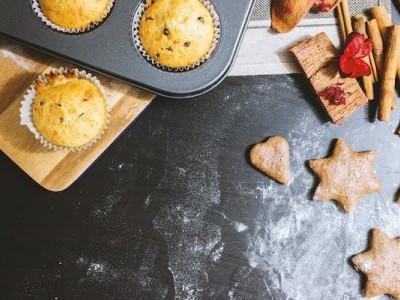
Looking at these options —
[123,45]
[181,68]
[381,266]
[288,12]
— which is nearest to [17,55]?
[123,45]

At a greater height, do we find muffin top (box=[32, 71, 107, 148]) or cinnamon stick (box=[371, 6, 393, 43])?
cinnamon stick (box=[371, 6, 393, 43])

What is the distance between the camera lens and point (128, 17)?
2.32 meters

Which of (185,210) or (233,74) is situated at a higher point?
(233,74)

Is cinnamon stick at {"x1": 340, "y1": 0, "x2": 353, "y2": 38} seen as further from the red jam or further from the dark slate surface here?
the dark slate surface

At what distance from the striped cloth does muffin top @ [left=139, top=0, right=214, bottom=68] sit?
1.22 feet

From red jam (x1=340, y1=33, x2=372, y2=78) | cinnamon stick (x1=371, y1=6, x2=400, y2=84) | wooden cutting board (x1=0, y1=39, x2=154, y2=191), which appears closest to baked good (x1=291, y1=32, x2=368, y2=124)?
red jam (x1=340, y1=33, x2=372, y2=78)

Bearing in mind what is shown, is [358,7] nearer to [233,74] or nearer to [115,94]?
[233,74]

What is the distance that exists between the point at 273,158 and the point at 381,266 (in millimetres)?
781

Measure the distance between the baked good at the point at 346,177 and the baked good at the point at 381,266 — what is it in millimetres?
245

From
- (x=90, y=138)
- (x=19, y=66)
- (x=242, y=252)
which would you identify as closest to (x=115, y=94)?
(x=90, y=138)

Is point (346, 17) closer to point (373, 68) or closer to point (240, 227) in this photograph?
point (373, 68)

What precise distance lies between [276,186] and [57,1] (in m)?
1.42

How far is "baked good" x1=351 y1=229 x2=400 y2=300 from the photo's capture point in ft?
8.48

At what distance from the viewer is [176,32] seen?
2.25 meters
